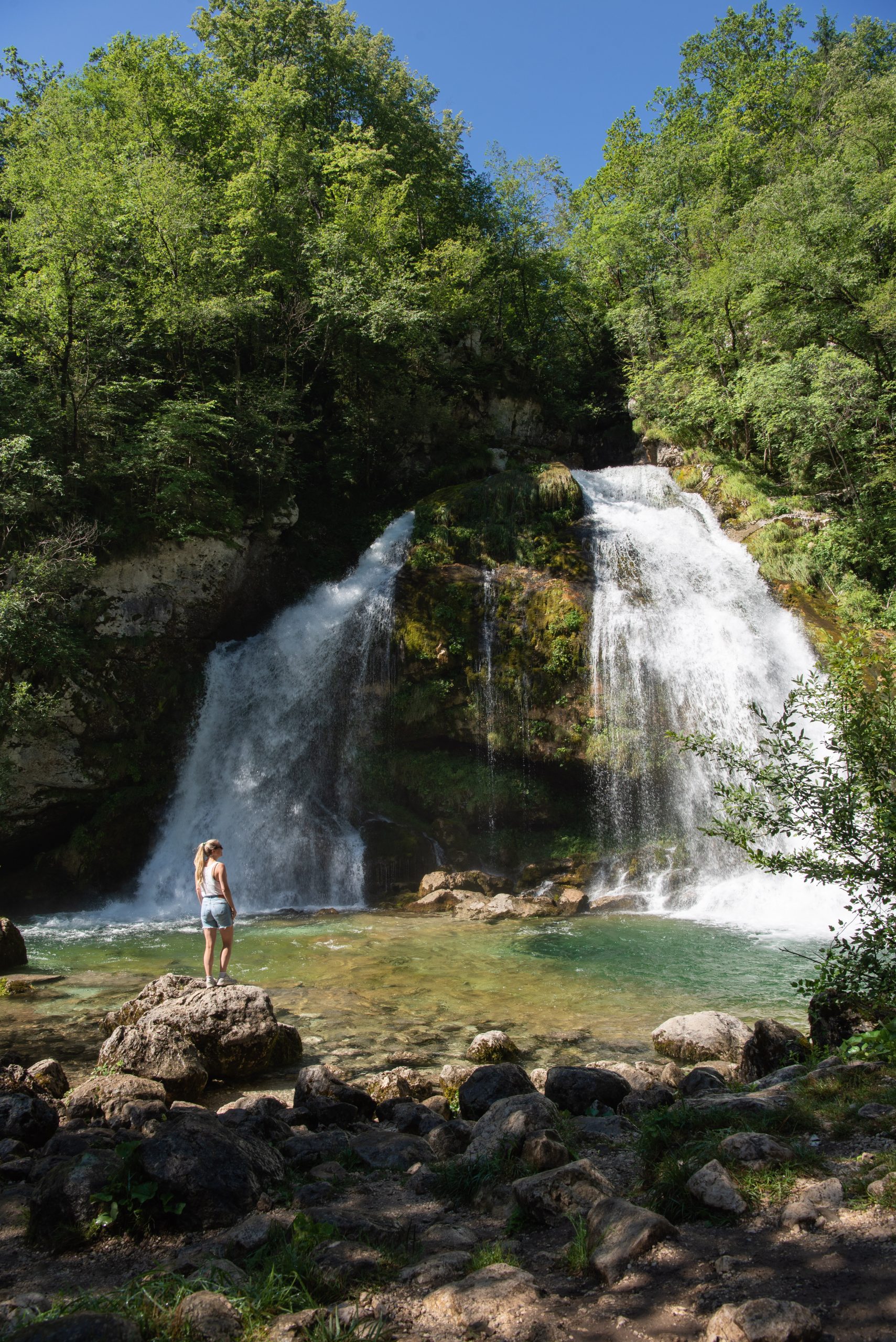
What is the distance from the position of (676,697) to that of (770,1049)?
10.8 m

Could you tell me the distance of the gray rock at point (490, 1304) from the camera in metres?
2.54

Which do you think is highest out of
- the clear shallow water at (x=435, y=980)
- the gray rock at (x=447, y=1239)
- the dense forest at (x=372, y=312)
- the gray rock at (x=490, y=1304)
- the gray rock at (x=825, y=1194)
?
the dense forest at (x=372, y=312)

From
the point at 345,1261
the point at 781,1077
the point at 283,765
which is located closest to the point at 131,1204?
the point at 345,1261

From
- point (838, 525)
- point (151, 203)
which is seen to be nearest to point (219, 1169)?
point (838, 525)

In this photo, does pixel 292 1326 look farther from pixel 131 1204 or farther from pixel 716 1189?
pixel 716 1189

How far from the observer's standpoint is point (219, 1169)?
3.71 metres

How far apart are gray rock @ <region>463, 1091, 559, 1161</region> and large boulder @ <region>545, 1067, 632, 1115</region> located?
0.55m

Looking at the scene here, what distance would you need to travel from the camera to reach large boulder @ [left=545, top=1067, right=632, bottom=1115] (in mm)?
5488

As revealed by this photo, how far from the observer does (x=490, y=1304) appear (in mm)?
2633

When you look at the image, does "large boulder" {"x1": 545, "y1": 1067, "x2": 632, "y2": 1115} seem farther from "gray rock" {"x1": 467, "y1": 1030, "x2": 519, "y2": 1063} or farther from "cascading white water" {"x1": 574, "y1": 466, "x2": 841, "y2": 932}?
"cascading white water" {"x1": 574, "y1": 466, "x2": 841, "y2": 932}

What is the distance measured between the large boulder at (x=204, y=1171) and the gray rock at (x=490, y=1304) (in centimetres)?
131

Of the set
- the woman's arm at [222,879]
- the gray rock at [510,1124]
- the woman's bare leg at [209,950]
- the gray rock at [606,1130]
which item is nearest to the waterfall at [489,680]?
the woman's arm at [222,879]

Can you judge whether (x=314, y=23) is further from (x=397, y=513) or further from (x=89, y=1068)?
(x=89, y=1068)

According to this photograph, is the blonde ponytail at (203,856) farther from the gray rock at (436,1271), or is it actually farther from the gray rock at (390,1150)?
the gray rock at (436,1271)
